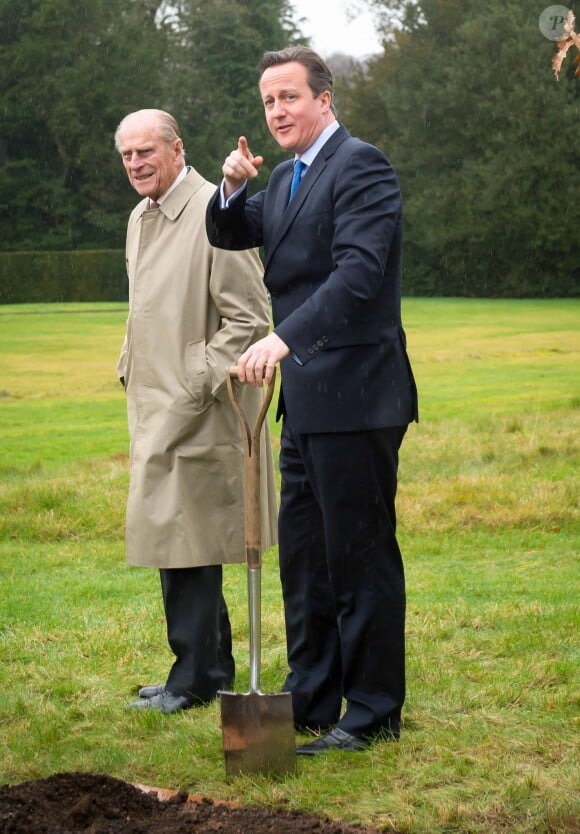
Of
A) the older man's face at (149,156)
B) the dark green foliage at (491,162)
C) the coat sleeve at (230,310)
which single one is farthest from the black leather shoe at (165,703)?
the dark green foliage at (491,162)

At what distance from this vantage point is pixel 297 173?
3.37 m

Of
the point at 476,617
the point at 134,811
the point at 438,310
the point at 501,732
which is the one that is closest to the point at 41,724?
the point at 134,811

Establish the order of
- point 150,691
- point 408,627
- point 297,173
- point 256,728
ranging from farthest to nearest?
point 408,627
point 150,691
point 297,173
point 256,728

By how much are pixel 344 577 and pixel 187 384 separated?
0.85 metres

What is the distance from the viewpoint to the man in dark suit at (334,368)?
10.2 ft

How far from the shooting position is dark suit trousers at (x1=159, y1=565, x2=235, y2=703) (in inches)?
152

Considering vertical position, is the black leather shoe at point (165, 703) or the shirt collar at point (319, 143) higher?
the shirt collar at point (319, 143)

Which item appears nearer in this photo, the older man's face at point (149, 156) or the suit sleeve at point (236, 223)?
the suit sleeve at point (236, 223)

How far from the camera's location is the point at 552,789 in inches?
118

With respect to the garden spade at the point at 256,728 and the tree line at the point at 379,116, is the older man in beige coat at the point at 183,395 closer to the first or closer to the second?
the garden spade at the point at 256,728

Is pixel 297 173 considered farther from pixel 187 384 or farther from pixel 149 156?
pixel 187 384

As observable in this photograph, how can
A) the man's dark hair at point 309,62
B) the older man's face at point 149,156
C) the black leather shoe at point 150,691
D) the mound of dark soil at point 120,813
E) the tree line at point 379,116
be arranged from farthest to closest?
the tree line at point 379,116 < the black leather shoe at point 150,691 < the older man's face at point 149,156 < the man's dark hair at point 309,62 < the mound of dark soil at point 120,813

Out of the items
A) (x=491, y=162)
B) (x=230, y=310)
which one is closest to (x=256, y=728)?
(x=230, y=310)

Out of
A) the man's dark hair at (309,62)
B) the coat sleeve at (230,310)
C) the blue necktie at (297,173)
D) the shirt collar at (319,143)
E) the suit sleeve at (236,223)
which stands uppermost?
the man's dark hair at (309,62)
